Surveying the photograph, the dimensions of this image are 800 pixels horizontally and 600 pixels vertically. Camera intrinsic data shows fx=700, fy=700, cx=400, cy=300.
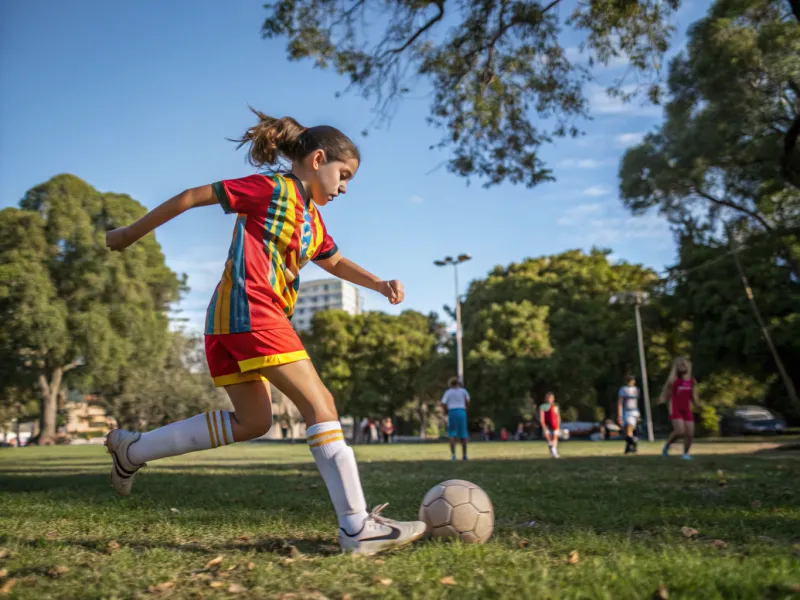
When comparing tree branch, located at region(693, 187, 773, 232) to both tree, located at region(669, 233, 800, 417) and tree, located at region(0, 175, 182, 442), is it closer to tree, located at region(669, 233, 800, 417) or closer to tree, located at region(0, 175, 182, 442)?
tree, located at region(669, 233, 800, 417)

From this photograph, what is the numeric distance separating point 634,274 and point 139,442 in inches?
1979

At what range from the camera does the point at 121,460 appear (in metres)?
3.91

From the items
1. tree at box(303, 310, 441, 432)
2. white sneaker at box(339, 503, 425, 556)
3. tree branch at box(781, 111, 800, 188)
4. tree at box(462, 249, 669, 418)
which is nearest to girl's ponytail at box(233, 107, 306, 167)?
white sneaker at box(339, 503, 425, 556)

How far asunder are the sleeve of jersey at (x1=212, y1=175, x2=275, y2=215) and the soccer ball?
205 centimetres

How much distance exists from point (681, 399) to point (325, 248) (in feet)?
39.1

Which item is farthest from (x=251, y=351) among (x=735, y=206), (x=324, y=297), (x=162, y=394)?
(x=324, y=297)

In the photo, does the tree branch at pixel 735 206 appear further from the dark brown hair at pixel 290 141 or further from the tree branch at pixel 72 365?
the tree branch at pixel 72 365

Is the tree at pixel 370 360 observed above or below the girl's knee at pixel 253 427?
above

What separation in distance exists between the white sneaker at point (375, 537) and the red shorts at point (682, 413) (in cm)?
1188

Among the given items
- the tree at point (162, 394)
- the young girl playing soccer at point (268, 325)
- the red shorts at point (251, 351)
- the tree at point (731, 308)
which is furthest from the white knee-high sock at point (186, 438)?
the tree at point (162, 394)

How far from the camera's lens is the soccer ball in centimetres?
414

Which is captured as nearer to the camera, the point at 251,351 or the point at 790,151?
the point at 251,351

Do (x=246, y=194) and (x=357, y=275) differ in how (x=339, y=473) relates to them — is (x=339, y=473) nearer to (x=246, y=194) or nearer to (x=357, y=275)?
(x=357, y=275)

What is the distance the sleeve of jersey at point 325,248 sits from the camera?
422 centimetres
